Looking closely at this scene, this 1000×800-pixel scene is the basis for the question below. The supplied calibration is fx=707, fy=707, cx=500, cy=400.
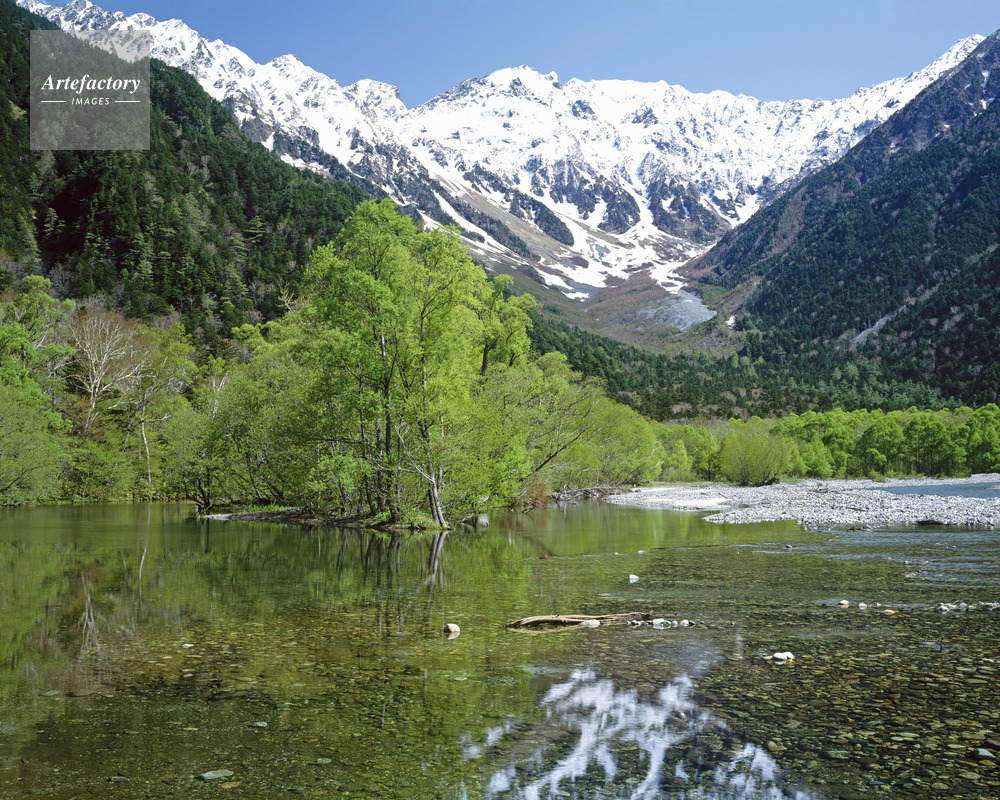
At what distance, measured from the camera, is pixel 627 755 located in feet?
Result: 25.1

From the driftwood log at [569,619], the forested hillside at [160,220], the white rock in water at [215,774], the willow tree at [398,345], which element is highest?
the forested hillside at [160,220]

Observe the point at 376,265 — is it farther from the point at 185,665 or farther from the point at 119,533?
the point at 185,665

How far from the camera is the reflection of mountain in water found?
6805mm

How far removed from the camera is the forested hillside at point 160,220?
114625mm

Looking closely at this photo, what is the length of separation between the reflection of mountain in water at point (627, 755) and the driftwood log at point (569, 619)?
4.56m

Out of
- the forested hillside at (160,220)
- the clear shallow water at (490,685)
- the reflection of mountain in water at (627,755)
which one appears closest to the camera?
the reflection of mountain in water at (627,755)

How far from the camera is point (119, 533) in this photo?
36.5 meters

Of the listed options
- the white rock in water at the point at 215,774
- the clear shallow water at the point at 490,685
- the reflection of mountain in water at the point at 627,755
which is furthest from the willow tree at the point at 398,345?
the white rock in water at the point at 215,774

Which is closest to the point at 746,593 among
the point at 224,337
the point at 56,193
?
the point at 224,337

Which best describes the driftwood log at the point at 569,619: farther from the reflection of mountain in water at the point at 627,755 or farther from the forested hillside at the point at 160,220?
the forested hillside at the point at 160,220

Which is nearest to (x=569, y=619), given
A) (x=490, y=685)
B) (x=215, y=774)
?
(x=490, y=685)

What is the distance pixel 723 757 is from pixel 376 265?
31263 millimetres

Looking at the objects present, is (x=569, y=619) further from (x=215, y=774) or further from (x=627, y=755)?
(x=215, y=774)

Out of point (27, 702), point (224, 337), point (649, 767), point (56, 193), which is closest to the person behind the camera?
point (649, 767)
